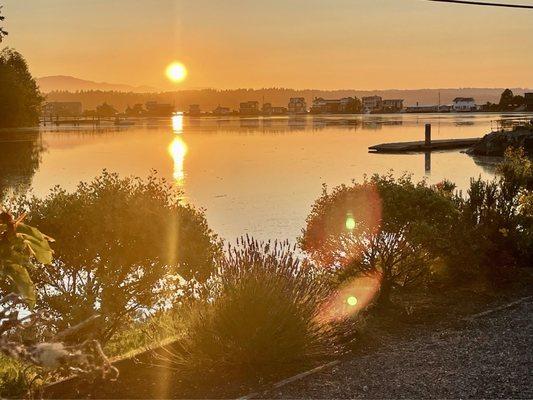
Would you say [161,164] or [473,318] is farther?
[161,164]

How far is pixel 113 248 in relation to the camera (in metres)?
10.3

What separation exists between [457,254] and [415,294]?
1.03 meters

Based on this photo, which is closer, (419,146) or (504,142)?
(504,142)

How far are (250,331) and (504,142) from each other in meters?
66.3

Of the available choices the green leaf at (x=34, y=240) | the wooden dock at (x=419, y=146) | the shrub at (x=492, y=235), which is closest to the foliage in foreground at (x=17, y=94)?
the wooden dock at (x=419, y=146)

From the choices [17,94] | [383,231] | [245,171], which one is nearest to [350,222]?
[383,231]

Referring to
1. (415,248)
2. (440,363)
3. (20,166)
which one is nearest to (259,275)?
(440,363)

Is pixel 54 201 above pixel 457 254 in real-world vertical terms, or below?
above

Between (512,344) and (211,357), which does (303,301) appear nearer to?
(211,357)

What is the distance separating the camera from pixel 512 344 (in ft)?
29.2

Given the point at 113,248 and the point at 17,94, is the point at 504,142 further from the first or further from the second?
the point at 17,94

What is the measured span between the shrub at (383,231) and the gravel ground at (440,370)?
2442 mm

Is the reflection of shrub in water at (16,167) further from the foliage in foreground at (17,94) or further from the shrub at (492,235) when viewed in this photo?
the shrub at (492,235)

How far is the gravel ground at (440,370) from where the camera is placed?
24.0 feet
